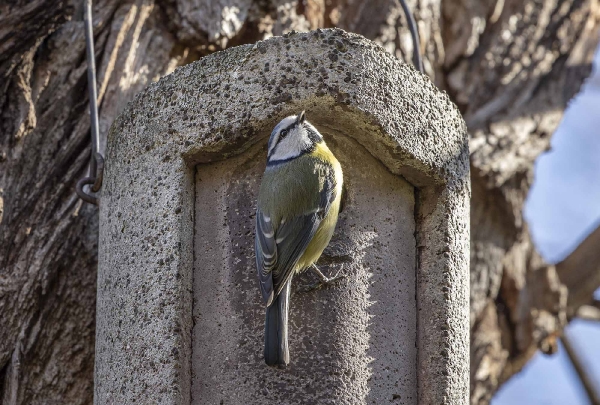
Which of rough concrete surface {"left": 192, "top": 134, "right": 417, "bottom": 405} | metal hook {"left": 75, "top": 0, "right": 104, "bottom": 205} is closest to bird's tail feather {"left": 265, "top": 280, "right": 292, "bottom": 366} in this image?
rough concrete surface {"left": 192, "top": 134, "right": 417, "bottom": 405}

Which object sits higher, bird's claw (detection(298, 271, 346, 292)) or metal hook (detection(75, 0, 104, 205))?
metal hook (detection(75, 0, 104, 205))

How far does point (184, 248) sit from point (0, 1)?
4.78ft

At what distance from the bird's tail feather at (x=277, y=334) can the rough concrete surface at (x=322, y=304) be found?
0.11 meters

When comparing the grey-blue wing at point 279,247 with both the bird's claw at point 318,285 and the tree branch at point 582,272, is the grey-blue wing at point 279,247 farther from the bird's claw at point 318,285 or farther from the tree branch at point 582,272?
the tree branch at point 582,272

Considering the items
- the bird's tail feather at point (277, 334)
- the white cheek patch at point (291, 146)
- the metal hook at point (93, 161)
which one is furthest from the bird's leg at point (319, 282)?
the metal hook at point (93, 161)

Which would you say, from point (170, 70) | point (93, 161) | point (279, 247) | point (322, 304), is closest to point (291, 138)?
point (279, 247)

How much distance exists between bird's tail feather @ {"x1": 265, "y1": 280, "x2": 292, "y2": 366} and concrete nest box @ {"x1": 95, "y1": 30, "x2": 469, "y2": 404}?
4.5 inches

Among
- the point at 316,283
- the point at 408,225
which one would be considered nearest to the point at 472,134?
the point at 408,225

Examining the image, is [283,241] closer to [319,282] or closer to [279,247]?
[279,247]

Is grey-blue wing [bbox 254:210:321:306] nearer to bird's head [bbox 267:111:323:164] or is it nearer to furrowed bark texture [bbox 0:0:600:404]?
Result: bird's head [bbox 267:111:323:164]

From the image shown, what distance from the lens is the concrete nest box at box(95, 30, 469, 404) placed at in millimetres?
2693

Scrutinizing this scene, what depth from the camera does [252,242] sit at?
2779 mm

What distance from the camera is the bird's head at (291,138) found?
2.74 metres

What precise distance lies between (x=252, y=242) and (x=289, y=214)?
0.13 meters
